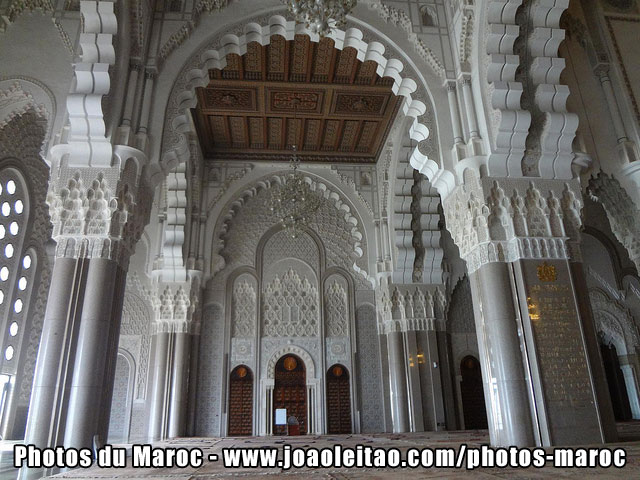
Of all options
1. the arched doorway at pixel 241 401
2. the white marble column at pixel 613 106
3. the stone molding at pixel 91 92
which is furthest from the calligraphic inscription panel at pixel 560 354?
the arched doorway at pixel 241 401

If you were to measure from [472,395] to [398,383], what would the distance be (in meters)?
2.65

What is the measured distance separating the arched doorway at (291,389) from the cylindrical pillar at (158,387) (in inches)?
96.9

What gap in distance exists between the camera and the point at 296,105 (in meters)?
10.1

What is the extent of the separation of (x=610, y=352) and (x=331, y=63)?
10.7 meters

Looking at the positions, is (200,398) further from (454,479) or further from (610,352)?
(610,352)

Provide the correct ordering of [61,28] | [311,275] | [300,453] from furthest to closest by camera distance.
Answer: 1. [311,275]
2. [61,28]
3. [300,453]

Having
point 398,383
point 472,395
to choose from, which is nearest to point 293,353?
point 398,383

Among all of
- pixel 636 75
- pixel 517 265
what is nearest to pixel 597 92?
pixel 636 75

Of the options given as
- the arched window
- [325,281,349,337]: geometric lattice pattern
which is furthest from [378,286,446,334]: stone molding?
the arched window

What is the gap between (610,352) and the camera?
1310cm

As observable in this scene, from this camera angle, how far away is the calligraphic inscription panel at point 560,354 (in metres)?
5.30

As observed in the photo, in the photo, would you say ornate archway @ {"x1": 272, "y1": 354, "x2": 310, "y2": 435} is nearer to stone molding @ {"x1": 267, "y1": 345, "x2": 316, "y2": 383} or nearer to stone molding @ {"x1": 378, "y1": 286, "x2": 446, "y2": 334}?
stone molding @ {"x1": 267, "y1": 345, "x2": 316, "y2": 383}

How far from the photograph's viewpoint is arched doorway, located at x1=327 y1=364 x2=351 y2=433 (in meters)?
11.0

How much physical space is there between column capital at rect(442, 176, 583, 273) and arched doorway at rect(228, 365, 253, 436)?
669cm
